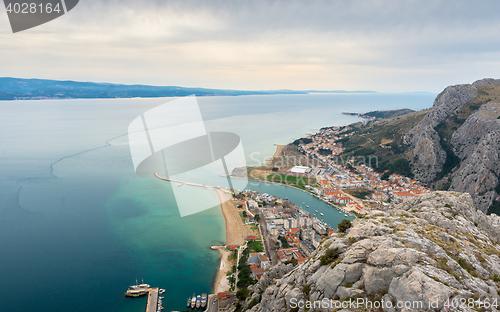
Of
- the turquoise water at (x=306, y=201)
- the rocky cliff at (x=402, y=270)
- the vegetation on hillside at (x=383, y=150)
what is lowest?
the turquoise water at (x=306, y=201)

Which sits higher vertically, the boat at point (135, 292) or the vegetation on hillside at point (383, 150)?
the vegetation on hillside at point (383, 150)

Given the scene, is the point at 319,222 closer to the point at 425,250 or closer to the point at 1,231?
the point at 425,250

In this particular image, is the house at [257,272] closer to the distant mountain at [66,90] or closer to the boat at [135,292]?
the boat at [135,292]

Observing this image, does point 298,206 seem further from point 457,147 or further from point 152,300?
point 457,147

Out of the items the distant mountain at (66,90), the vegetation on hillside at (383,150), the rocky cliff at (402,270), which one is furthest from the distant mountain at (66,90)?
the rocky cliff at (402,270)

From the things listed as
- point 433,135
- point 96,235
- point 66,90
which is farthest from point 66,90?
point 433,135

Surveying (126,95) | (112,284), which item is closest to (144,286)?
(112,284)
